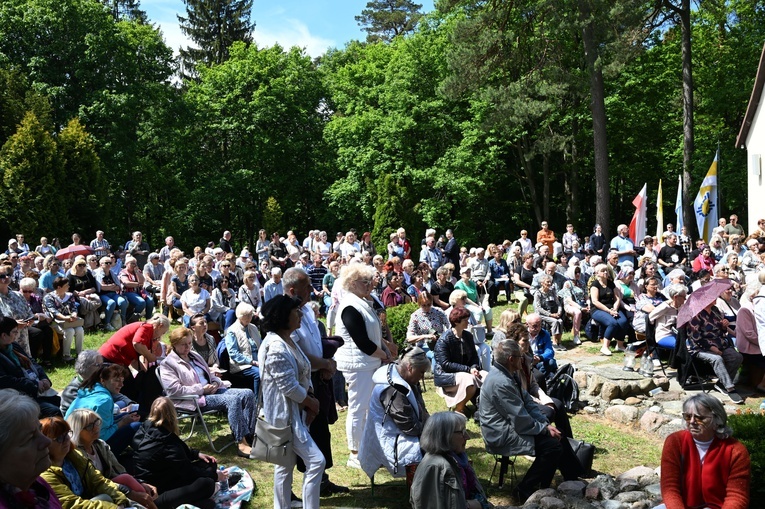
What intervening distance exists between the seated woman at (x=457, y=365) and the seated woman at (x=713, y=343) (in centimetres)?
333

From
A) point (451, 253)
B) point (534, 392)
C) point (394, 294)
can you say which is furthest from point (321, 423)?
point (451, 253)

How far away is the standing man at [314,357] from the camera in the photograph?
5.58m

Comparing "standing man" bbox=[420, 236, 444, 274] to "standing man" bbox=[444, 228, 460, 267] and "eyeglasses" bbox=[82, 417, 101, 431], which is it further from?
"eyeglasses" bbox=[82, 417, 101, 431]

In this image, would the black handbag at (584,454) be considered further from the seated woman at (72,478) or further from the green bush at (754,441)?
the seated woman at (72,478)

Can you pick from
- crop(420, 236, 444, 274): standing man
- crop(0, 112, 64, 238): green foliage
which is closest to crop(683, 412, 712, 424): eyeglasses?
crop(420, 236, 444, 274): standing man

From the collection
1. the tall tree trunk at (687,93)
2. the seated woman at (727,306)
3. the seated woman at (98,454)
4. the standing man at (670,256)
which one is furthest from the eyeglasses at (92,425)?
the tall tree trunk at (687,93)

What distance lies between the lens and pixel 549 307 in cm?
1201

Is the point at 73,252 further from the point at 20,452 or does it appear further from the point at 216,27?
the point at 216,27

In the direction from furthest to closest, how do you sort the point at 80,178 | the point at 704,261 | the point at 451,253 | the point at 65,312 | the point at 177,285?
the point at 80,178
the point at 451,253
the point at 704,261
the point at 177,285
the point at 65,312

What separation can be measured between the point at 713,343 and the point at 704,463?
514 centimetres

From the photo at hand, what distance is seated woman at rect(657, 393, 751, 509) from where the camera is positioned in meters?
4.45

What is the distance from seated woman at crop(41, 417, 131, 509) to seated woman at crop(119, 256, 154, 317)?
8.55 meters

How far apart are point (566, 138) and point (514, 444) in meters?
22.4

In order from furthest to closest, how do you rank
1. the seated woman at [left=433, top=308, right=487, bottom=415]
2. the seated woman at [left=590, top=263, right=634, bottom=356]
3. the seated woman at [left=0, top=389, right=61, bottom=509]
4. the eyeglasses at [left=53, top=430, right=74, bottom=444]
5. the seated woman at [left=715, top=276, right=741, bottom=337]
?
1. the seated woman at [left=590, top=263, right=634, bottom=356]
2. the seated woman at [left=715, top=276, right=741, bottom=337]
3. the seated woman at [left=433, top=308, right=487, bottom=415]
4. the eyeglasses at [left=53, top=430, right=74, bottom=444]
5. the seated woman at [left=0, top=389, right=61, bottom=509]
